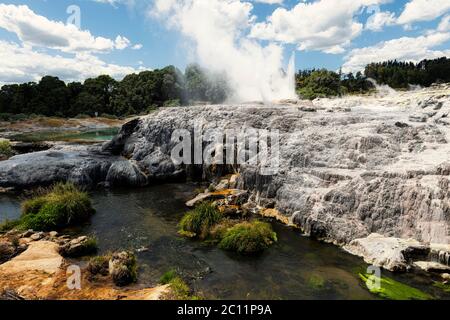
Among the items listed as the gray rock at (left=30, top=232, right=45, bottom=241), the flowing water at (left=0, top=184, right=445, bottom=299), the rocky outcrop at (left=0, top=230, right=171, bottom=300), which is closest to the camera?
the rocky outcrop at (left=0, top=230, right=171, bottom=300)

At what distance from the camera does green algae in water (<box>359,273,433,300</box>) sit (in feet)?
36.6

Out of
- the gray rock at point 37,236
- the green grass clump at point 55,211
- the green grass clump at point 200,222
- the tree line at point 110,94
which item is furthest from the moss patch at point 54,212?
the tree line at point 110,94

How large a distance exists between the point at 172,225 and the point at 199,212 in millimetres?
2117

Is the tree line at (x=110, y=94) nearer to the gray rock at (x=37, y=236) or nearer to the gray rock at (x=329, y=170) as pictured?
the gray rock at (x=329, y=170)

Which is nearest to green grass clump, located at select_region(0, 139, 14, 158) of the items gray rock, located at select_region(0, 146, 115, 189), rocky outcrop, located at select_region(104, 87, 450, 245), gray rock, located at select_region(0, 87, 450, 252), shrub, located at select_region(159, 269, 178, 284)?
gray rock, located at select_region(0, 146, 115, 189)

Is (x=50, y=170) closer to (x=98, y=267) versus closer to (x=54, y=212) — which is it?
(x=54, y=212)

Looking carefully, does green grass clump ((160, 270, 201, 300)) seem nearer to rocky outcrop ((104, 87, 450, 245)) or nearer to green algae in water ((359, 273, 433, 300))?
green algae in water ((359, 273, 433, 300))

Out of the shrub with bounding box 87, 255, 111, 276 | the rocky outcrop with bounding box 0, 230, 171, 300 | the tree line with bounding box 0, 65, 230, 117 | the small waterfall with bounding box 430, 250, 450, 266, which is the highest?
the tree line with bounding box 0, 65, 230, 117

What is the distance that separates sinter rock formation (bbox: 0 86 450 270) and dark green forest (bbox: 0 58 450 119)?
56993mm

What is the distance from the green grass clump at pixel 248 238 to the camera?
1539cm
